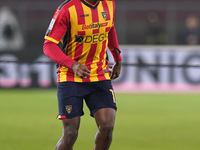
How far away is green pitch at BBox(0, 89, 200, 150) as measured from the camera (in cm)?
582

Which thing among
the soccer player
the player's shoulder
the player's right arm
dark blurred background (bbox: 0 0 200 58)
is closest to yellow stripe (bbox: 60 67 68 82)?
the soccer player

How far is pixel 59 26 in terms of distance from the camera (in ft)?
13.4

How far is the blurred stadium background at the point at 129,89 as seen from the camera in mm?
6230

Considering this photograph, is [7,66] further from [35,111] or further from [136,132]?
[136,132]

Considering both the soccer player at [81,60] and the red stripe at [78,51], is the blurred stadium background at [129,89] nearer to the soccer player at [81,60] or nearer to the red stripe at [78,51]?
the soccer player at [81,60]

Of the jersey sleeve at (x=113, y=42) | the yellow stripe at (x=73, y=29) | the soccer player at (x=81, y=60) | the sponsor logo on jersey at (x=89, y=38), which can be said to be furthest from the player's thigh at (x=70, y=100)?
the jersey sleeve at (x=113, y=42)

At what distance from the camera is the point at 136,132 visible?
6668 millimetres

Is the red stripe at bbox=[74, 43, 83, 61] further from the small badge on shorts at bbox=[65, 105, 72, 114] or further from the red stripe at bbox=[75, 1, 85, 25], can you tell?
the small badge on shorts at bbox=[65, 105, 72, 114]

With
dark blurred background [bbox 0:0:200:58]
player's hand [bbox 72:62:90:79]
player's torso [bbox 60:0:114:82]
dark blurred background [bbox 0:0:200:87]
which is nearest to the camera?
player's hand [bbox 72:62:90:79]

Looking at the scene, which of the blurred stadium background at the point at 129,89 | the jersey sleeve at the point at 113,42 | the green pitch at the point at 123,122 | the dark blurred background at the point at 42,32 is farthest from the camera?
the dark blurred background at the point at 42,32

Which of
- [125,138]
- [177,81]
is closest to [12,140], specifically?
[125,138]

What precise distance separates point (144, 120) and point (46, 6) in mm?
6301

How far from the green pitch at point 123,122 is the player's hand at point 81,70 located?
1798mm

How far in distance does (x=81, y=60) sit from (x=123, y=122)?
350cm
